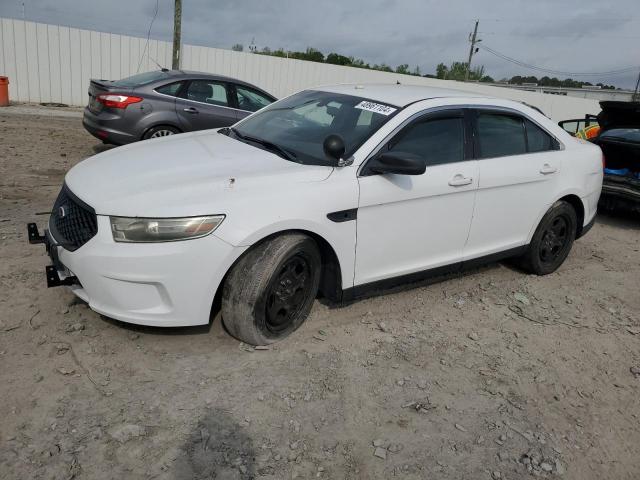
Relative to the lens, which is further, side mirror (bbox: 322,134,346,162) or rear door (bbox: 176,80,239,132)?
rear door (bbox: 176,80,239,132)

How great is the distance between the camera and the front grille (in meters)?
3.06

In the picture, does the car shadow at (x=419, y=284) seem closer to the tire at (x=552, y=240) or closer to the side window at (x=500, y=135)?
the tire at (x=552, y=240)

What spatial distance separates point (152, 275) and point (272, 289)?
73cm

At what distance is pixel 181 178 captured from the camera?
3207 millimetres

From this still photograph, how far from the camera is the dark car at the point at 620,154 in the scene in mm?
6992

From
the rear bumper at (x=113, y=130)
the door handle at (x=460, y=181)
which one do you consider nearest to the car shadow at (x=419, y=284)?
the door handle at (x=460, y=181)

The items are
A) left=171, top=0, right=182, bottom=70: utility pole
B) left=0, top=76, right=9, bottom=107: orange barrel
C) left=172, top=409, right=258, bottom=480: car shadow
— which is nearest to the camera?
left=172, top=409, right=258, bottom=480: car shadow

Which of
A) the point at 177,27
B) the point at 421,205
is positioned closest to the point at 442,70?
the point at 177,27

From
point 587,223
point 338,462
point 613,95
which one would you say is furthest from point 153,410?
point 613,95

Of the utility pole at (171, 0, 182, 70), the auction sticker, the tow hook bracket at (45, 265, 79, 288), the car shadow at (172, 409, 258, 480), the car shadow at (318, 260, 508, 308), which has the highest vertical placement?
the utility pole at (171, 0, 182, 70)

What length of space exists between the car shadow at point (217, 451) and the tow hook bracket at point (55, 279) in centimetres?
120

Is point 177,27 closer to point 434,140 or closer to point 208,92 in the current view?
point 208,92

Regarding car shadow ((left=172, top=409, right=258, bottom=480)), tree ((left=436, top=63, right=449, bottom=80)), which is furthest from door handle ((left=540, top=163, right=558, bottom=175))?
tree ((left=436, top=63, right=449, bottom=80))

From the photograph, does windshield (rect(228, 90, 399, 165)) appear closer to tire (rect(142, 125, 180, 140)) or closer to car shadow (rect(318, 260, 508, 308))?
car shadow (rect(318, 260, 508, 308))
